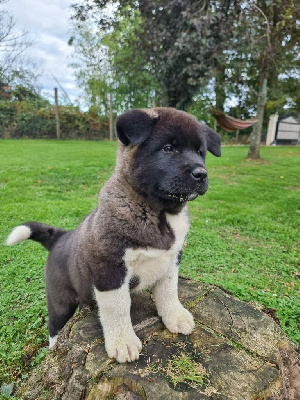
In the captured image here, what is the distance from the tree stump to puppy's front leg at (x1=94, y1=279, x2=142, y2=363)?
2.5 inches

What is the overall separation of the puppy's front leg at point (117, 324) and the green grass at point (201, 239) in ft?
4.08

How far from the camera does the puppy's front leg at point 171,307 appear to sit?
2248mm

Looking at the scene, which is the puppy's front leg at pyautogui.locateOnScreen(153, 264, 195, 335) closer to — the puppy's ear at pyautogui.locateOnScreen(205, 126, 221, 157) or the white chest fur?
the white chest fur

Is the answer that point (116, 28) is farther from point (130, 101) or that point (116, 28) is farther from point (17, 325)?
point (130, 101)

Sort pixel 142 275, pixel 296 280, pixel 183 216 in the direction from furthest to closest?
pixel 296 280, pixel 183 216, pixel 142 275

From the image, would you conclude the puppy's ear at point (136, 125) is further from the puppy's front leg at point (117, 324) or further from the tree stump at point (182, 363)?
the tree stump at point (182, 363)

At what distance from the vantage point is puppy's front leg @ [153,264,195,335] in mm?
2248

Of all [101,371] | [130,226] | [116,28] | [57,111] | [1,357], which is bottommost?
[1,357]

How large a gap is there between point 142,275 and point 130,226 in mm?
378

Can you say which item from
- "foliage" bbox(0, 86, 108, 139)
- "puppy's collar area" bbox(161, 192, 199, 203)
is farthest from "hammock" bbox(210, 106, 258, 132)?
"foliage" bbox(0, 86, 108, 139)

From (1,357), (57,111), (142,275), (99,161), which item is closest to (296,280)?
(142,275)

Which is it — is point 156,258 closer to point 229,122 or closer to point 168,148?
point 168,148

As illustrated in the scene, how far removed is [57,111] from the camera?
986 inches

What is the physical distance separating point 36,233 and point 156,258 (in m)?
1.45
